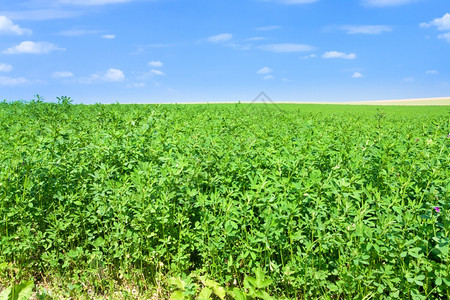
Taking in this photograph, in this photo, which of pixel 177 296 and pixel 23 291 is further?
pixel 23 291

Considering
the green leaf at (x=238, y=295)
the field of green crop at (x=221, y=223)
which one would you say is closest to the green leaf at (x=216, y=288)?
the field of green crop at (x=221, y=223)

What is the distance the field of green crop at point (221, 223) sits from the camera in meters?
3.05

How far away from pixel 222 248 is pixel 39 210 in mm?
2134

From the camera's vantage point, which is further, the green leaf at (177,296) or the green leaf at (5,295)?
the green leaf at (5,295)

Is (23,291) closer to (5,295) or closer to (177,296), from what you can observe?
(5,295)

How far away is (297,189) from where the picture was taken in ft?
10.7

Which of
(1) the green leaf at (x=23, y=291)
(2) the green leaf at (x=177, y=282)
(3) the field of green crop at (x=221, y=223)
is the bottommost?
(1) the green leaf at (x=23, y=291)

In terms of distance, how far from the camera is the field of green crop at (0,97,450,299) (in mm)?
3055

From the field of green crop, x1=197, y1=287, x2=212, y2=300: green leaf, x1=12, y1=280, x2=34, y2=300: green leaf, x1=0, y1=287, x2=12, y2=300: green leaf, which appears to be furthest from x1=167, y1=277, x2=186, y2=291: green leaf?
x1=0, y1=287, x2=12, y2=300: green leaf

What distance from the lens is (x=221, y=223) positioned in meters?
3.18

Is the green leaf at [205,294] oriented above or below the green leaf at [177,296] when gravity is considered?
above

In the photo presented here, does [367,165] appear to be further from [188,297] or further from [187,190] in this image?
[188,297]

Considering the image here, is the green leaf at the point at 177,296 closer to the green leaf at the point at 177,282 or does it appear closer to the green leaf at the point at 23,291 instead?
the green leaf at the point at 177,282

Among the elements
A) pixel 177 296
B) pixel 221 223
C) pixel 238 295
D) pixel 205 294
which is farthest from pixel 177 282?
pixel 221 223
